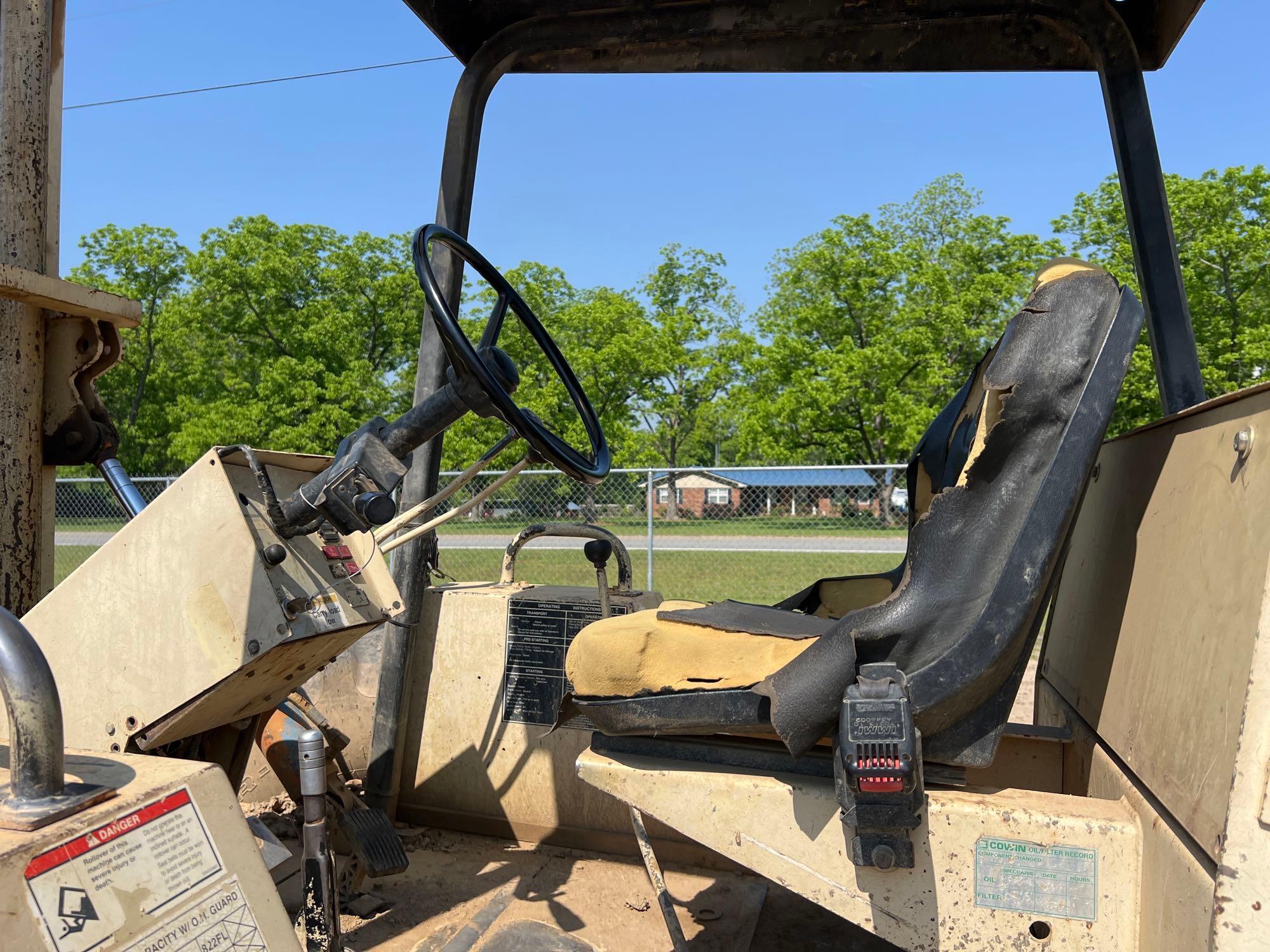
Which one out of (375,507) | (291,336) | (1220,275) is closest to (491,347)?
(375,507)

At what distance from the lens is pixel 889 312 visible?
26.2 m

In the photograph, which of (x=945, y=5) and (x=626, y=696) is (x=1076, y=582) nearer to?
(x=626, y=696)

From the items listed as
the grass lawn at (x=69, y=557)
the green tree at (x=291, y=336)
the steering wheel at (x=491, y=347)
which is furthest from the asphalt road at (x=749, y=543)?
the green tree at (x=291, y=336)

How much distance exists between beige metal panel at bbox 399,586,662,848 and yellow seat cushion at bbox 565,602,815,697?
1.26 m

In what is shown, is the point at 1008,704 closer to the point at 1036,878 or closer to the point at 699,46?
the point at 1036,878

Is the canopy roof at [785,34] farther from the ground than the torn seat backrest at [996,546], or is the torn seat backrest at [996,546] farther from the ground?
the canopy roof at [785,34]

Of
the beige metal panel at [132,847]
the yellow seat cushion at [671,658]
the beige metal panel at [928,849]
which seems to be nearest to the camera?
the beige metal panel at [132,847]

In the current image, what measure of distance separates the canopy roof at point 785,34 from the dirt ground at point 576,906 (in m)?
2.59

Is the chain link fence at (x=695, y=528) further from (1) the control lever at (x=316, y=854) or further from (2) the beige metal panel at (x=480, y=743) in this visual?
(1) the control lever at (x=316, y=854)

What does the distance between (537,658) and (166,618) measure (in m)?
1.49

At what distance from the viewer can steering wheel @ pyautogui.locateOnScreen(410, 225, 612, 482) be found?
2.06 meters

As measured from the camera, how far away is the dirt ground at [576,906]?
2.49 meters

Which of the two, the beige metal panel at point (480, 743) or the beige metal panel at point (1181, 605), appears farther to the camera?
the beige metal panel at point (480, 743)

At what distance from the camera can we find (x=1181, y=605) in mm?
1434
